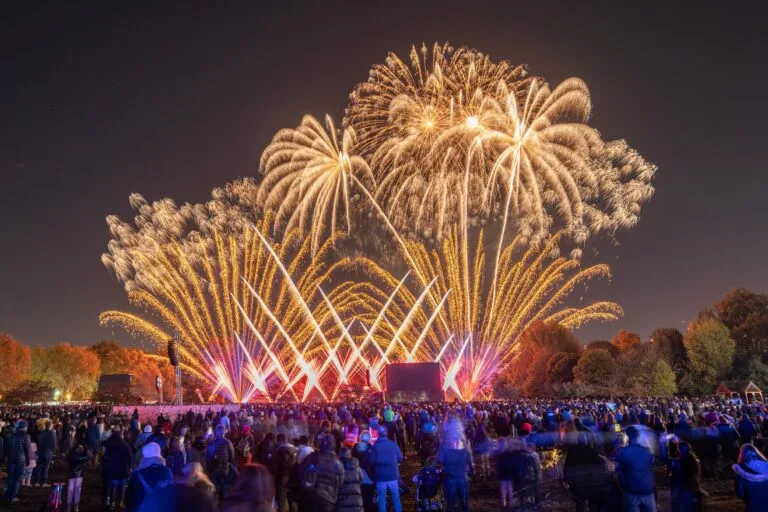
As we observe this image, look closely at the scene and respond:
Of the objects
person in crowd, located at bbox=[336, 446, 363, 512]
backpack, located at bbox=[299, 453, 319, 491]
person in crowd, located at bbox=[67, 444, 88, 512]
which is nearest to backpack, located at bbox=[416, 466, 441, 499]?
person in crowd, located at bbox=[336, 446, 363, 512]

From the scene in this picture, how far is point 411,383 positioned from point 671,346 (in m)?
32.5

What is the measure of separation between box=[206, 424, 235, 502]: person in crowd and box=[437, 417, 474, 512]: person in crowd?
3754 millimetres

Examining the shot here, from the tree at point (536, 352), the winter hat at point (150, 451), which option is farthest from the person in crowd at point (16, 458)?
the tree at point (536, 352)

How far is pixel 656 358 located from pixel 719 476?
157ft

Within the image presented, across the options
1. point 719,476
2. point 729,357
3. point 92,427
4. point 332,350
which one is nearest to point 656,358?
point 729,357

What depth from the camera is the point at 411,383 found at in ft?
140

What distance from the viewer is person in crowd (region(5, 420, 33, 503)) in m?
12.6

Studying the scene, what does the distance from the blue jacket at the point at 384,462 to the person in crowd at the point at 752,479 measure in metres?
4.04

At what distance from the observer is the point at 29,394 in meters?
82.6

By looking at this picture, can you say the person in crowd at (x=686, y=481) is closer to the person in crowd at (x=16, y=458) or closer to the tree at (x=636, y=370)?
the person in crowd at (x=16, y=458)

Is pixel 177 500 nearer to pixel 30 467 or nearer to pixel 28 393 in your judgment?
pixel 30 467

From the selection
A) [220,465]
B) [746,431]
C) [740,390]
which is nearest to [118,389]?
[740,390]

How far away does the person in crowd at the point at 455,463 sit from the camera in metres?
8.27

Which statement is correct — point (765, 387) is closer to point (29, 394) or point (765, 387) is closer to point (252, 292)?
point (252, 292)
